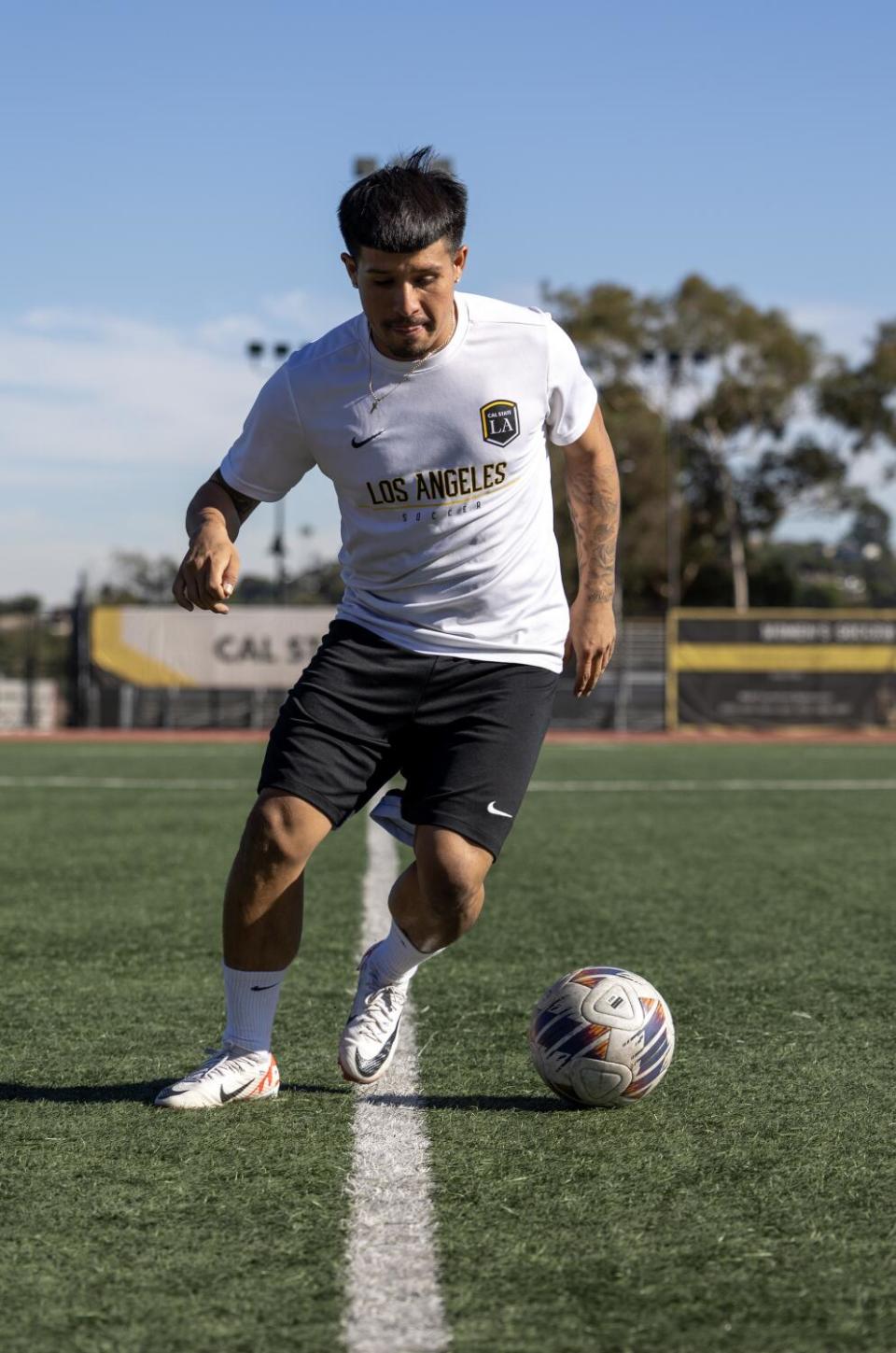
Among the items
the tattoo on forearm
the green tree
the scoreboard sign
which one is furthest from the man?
the green tree

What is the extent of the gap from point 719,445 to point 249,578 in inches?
1212

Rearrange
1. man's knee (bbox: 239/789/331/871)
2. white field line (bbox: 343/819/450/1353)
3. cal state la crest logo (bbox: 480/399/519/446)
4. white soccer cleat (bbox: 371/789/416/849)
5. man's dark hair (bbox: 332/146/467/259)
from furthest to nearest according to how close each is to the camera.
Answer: white soccer cleat (bbox: 371/789/416/849) < cal state la crest logo (bbox: 480/399/519/446) < man's knee (bbox: 239/789/331/871) < man's dark hair (bbox: 332/146/467/259) < white field line (bbox: 343/819/450/1353)

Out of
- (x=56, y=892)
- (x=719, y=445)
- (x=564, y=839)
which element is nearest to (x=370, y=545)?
(x=56, y=892)

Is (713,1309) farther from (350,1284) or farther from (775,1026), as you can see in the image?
(775,1026)

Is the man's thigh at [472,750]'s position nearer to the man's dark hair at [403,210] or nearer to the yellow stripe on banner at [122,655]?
the man's dark hair at [403,210]

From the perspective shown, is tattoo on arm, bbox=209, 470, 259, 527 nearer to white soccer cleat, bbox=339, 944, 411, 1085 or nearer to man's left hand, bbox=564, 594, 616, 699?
man's left hand, bbox=564, 594, 616, 699

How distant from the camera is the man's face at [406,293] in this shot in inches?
146

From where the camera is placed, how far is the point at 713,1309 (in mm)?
2555

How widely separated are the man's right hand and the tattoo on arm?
222mm

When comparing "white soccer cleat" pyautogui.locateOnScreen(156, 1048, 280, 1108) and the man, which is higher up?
the man

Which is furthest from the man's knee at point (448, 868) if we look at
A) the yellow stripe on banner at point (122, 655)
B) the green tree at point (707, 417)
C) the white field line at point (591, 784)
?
the green tree at point (707, 417)

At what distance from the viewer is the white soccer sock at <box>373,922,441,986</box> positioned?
Answer: 4.18 meters

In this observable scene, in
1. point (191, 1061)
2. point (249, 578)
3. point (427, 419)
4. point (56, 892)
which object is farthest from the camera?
point (249, 578)

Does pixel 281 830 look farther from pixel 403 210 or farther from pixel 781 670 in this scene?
pixel 781 670
